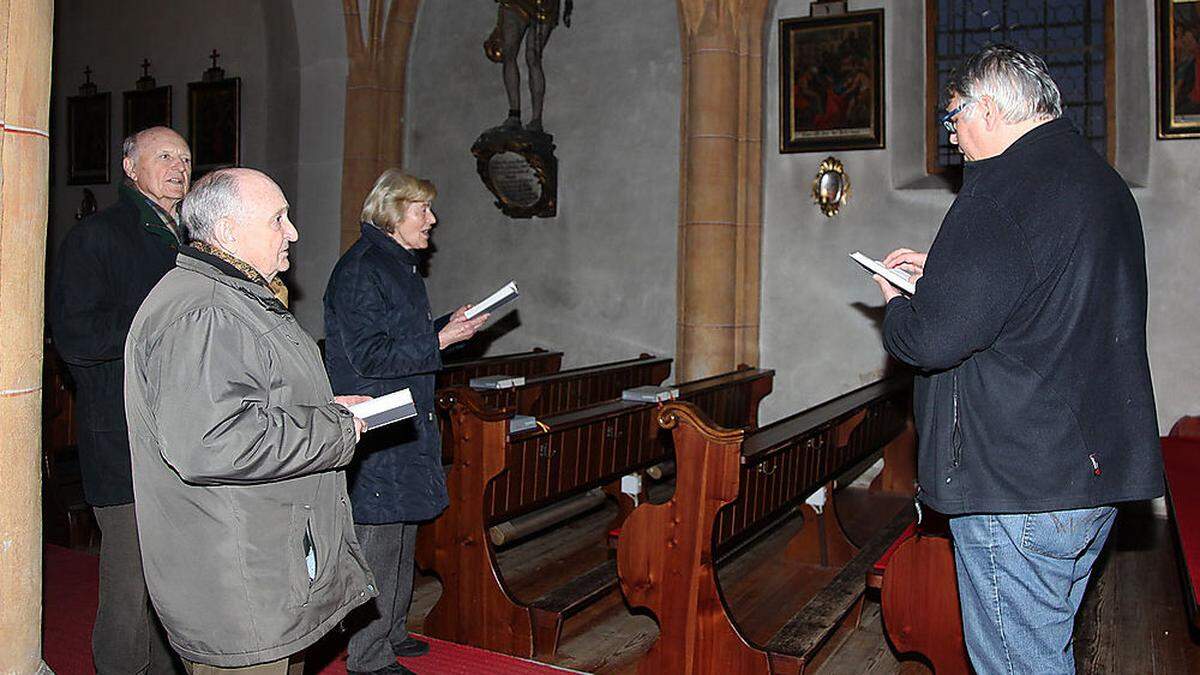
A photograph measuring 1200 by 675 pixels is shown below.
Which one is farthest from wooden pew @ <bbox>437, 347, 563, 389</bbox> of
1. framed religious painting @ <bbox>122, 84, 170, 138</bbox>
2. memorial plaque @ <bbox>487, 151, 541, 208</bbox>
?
framed religious painting @ <bbox>122, 84, 170, 138</bbox>

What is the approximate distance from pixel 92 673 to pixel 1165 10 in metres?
7.36

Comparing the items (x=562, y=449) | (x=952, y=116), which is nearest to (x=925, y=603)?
(x=562, y=449)

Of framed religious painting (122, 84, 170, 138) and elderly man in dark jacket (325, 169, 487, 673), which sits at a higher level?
framed religious painting (122, 84, 170, 138)

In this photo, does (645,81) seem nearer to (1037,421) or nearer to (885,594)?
(885,594)

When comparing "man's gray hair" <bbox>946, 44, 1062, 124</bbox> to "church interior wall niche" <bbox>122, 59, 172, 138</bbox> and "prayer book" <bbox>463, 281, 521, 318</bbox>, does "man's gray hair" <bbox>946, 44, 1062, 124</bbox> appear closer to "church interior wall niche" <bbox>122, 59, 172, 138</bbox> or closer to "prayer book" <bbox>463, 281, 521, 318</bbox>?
"prayer book" <bbox>463, 281, 521, 318</bbox>

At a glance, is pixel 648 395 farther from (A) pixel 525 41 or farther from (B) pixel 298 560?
(A) pixel 525 41

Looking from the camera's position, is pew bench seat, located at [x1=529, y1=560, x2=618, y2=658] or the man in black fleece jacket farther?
pew bench seat, located at [x1=529, y1=560, x2=618, y2=658]

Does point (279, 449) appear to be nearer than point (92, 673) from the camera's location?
Yes

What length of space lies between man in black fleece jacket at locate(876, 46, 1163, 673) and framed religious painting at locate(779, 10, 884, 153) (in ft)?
17.8

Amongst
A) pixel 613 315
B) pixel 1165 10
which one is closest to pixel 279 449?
pixel 613 315

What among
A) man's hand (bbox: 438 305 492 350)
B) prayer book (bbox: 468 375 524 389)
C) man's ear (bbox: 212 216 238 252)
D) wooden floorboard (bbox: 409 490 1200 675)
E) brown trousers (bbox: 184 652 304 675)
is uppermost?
man's ear (bbox: 212 216 238 252)

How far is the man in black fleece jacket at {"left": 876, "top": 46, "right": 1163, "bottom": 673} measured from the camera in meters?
2.15

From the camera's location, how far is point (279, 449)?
203 cm

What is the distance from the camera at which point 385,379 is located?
3316 mm
